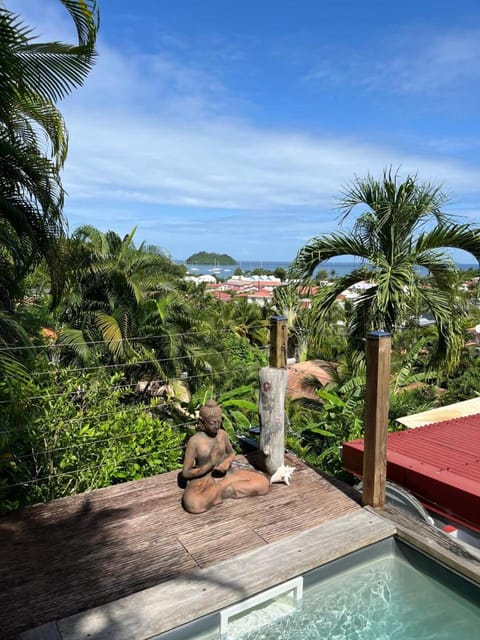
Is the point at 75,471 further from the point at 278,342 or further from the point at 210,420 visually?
the point at 278,342

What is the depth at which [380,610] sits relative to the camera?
3.06m

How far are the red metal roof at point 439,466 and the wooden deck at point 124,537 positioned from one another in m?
0.92

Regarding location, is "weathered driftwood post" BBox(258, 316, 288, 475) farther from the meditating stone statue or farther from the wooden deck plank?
the wooden deck plank

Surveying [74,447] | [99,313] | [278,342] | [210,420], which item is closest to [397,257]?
[278,342]

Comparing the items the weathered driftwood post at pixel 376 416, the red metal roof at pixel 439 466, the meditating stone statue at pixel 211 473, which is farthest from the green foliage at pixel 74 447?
the red metal roof at pixel 439 466

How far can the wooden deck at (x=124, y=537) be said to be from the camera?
8.71ft

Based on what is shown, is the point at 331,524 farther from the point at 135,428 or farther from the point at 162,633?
the point at 135,428

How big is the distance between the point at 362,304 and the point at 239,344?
15.3m

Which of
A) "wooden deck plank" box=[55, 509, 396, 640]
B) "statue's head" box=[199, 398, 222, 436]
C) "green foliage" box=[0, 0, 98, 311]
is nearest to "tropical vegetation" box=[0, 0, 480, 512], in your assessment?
"green foliage" box=[0, 0, 98, 311]

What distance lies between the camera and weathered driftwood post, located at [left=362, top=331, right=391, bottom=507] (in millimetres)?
3480

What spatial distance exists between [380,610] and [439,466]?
1.78 meters

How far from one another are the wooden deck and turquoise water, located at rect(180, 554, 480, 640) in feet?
1.36

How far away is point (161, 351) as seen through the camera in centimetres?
1213

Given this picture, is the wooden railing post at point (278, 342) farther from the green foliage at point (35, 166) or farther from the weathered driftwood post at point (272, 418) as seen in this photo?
the green foliage at point (35, 166)
